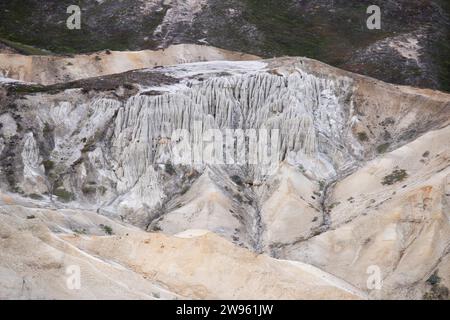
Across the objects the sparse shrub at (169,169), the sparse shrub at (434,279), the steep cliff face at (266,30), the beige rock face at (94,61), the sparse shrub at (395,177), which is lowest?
the sparse shrub at (434,279)

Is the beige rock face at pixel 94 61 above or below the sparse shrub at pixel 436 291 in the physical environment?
above

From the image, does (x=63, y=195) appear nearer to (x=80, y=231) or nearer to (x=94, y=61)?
(x=80, y=231)

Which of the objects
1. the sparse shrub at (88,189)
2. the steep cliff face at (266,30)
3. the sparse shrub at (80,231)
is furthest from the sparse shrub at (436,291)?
the steep cliff face at (266,30)

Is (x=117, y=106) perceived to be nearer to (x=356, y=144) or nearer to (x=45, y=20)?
(x=356, y=144)

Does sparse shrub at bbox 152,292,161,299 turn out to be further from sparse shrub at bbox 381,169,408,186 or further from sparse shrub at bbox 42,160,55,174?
sparse shrub at bbox 42,160,55,174

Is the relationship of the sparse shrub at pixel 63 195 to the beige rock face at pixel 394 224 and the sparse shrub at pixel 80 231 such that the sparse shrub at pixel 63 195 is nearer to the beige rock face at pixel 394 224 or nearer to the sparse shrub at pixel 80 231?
the sparse shrub at pixel 80 231

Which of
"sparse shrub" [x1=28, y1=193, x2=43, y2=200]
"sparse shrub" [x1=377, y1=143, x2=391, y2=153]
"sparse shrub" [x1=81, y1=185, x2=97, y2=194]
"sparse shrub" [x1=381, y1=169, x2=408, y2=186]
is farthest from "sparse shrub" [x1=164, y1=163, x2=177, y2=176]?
"sparse shrub" [x1=377, y1=143, x2=391, y2=153]

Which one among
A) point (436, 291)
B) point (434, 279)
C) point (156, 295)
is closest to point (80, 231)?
point (156, 295)
